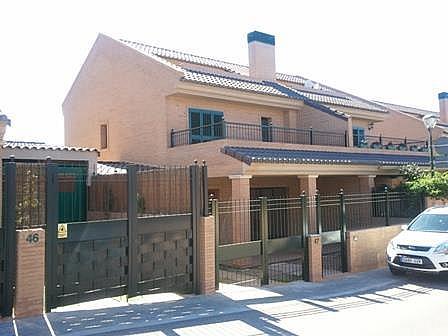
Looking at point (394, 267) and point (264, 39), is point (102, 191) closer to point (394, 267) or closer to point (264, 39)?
point (394, 267)

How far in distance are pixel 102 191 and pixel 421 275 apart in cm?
978

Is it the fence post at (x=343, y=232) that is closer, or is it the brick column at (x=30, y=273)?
the brick column at (x=30, y=273)

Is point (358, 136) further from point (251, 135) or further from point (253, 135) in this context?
point (251, 135)

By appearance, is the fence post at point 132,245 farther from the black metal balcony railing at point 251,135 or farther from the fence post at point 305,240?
the black metal balcony railing at point 251,135

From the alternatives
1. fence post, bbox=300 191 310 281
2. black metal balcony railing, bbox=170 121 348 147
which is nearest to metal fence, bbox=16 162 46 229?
fence post, bbox=300 191 310 281

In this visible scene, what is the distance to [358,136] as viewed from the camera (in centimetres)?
2223

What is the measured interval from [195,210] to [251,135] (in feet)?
32.9

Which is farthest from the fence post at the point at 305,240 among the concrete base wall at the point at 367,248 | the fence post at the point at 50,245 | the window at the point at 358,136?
the window at the point at 358,136

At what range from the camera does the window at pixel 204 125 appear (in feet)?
54.2

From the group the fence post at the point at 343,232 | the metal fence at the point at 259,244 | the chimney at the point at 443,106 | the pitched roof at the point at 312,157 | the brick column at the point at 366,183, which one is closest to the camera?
the metal fence at the point at 259,244

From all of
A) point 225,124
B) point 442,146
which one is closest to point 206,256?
point 225,124

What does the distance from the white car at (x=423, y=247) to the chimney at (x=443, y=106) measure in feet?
89.2

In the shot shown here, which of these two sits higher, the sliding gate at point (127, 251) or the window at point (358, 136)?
the window at point (358, 136)

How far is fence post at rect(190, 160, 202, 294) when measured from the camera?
8.37 metres
